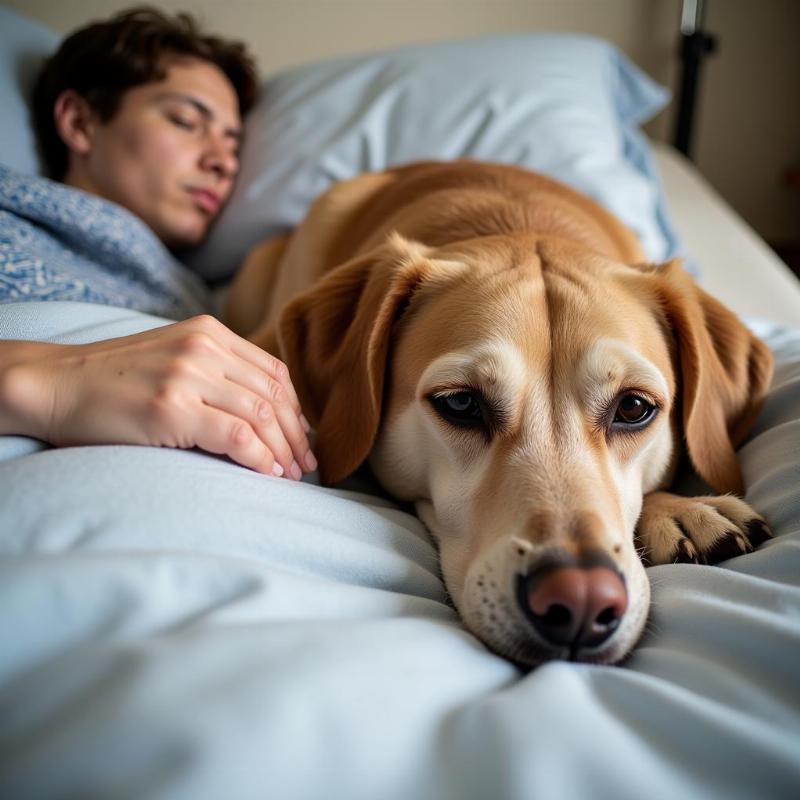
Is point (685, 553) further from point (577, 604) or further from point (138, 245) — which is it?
point (138, 245)

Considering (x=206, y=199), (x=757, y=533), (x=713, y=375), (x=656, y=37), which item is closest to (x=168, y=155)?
(x=206, y=199)

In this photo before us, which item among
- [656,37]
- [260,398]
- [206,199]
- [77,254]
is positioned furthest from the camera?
[656,37]

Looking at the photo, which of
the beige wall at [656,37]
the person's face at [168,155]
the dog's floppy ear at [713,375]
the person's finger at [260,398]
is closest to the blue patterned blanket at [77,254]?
the person's face at [168,155]

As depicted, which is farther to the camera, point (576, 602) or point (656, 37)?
point (656, 37)

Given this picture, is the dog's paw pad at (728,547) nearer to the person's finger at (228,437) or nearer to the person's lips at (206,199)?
the person's finger at (228,437)

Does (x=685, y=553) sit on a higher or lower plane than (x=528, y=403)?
lower

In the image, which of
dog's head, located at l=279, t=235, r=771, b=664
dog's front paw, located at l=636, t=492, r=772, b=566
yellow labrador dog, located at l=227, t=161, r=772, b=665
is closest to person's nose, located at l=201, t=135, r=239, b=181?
yellow labrador dog, located at l=227, t=161, r=772, b=665

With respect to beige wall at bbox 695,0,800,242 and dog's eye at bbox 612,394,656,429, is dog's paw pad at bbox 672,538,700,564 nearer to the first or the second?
dog's eye at bbox 612,394,656,429

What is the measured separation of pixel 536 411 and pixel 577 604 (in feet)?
1.23

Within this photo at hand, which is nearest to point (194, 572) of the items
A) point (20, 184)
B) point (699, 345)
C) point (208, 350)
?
point (208, 350)

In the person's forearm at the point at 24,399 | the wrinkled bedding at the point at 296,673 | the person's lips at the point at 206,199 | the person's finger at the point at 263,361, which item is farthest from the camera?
the person's lips at the point at 206,199

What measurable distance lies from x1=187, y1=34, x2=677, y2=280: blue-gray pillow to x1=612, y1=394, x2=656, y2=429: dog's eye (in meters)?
1.33

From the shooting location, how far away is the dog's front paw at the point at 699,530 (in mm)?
1065

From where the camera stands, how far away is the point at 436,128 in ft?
8.46
